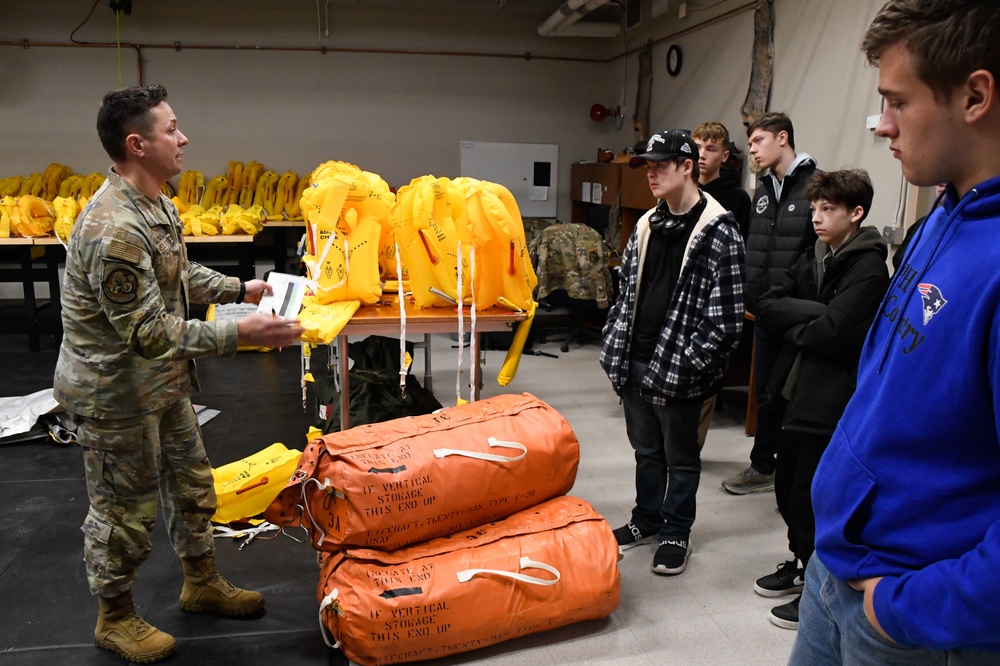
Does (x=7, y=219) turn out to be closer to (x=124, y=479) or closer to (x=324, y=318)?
(x=324, y=318)

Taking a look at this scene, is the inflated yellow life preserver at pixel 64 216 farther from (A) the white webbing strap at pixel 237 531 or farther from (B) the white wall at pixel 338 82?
(A) the white webbing strap at pixel 237 531

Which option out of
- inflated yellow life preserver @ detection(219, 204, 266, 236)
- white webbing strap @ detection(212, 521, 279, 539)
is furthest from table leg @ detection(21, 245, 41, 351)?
white webbing strap @ detection(212, 521, 279, 539)

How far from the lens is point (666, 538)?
8.86 feet

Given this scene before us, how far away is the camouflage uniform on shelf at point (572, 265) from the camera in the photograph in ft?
18.4

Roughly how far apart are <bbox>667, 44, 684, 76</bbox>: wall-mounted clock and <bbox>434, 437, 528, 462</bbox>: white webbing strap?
507 cm

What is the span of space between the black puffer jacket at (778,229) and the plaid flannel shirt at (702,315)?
32.4 inches

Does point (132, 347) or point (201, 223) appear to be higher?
point (201, 223)

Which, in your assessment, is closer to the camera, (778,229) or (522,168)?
(778,229)

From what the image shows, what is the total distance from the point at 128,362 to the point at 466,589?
3.71 feet

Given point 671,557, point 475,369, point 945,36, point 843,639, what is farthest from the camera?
point 475,369

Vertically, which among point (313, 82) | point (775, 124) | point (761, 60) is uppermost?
point (313, 82)

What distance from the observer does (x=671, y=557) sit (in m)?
2.64

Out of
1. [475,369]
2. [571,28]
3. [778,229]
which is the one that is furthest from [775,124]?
[571,28]

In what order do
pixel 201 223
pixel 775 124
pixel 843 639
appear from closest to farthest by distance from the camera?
pixel 843 639
pixel 775 124
pixel 201 223
